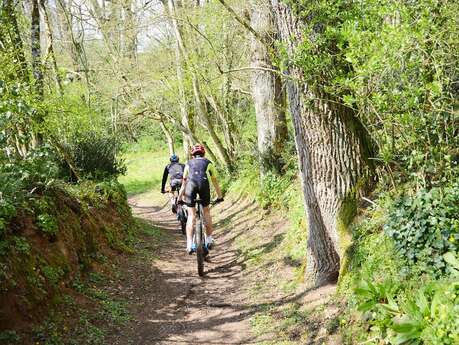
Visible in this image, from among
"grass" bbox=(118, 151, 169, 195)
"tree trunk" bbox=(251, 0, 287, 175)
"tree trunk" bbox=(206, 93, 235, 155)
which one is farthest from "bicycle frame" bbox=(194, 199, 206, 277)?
"grass" bbox=(118, 151, 169, 195)

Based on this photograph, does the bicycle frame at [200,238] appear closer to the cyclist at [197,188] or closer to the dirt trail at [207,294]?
the cyclist at [197,188]

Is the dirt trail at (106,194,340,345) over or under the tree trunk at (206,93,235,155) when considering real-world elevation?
under

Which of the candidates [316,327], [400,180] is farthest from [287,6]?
[316,327]

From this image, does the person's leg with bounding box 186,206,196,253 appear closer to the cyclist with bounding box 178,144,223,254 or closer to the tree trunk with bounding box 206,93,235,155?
the cyclist with bounding box 178,144,223,254

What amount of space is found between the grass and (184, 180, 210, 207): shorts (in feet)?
47.1

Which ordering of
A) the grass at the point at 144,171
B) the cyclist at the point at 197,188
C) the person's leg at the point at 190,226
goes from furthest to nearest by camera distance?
the grass at the point at 144,171 < the cyclist at the point at 197,188 < the person's leg at the point at 190,226

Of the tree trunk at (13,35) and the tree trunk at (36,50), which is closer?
the tree trunk at (13,35)

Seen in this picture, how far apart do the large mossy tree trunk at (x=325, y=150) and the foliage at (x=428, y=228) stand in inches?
50.6

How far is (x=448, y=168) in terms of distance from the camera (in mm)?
3969

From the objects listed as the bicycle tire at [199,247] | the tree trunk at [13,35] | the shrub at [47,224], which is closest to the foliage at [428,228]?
the bicycle tire at [199,247]

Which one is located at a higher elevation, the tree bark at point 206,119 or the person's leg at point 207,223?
the tree bark at point 206,119

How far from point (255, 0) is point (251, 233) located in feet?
16.6

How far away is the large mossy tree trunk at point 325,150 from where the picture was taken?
5.30 metres

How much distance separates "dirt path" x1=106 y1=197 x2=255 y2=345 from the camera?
5.31 metres
